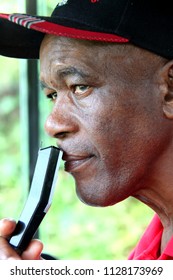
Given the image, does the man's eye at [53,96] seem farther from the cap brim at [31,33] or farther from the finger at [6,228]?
the finger at [6,228]

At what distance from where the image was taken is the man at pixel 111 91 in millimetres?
2027

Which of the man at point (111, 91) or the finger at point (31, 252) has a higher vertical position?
the man at point (111, 91)

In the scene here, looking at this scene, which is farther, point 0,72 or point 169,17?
point 0,72

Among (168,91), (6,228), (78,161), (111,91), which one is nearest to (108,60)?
(111,91)

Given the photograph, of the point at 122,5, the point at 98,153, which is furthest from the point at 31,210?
the point at 122,5

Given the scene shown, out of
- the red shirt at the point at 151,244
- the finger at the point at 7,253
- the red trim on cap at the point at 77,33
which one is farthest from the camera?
the red shirt at the point at 151,244

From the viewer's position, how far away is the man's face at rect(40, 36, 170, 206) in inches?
80.3

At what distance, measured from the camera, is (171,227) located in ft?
7.45

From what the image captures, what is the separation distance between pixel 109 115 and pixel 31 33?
49 cm

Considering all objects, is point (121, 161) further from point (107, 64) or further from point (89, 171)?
point (107, 64)

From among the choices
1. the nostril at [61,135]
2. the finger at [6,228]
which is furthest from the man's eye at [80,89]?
the finger at [6,228]

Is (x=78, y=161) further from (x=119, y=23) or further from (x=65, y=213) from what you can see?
(x=65, y=213)

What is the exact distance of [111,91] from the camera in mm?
2047
